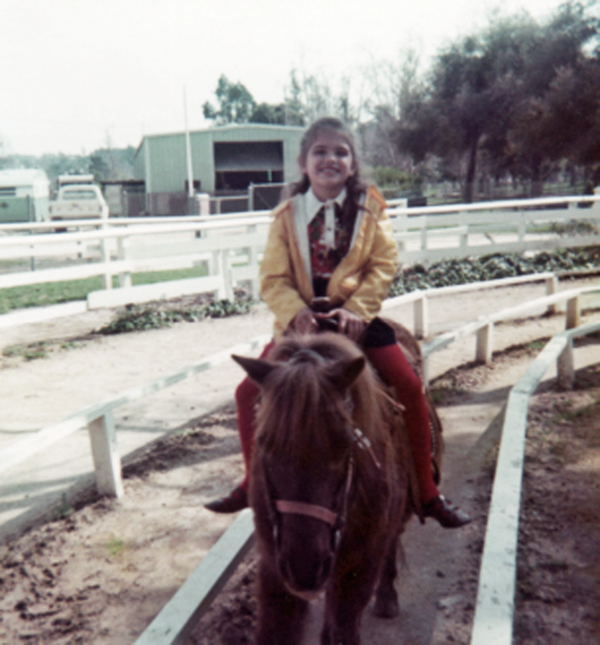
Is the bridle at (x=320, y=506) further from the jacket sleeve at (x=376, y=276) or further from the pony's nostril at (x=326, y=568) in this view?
the jacket sleeve at (x=376, y=276)

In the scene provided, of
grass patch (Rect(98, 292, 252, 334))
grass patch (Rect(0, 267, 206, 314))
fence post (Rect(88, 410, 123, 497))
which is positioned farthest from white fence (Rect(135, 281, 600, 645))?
grass patch (Rect(0, 267, 206, 314))

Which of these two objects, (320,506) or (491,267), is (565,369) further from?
(491,267)

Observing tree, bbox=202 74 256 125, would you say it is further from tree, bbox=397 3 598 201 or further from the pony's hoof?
the pony's hoof

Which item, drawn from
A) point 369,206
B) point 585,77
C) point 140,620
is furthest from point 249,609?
point 585,77

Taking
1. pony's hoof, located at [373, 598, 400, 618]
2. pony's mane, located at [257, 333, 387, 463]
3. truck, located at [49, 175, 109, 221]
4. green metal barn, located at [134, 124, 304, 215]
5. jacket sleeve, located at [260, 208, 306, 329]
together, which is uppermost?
green metal barn, located at [134, 124, 304, 215]

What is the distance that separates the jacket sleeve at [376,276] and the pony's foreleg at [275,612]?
107 cm

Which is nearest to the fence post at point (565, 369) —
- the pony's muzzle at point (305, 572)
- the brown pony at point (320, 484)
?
the brown pony at point (320, 484)

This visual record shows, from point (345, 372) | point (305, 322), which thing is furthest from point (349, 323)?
point (345, 372)

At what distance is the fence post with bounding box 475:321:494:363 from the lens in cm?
661

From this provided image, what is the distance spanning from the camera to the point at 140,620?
8.96 ft

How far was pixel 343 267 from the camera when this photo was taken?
265 cm

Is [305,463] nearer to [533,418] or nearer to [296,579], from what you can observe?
[296,579]

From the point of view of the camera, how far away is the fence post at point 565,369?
5.81 m

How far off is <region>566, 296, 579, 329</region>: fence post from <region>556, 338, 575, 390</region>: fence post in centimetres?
165
